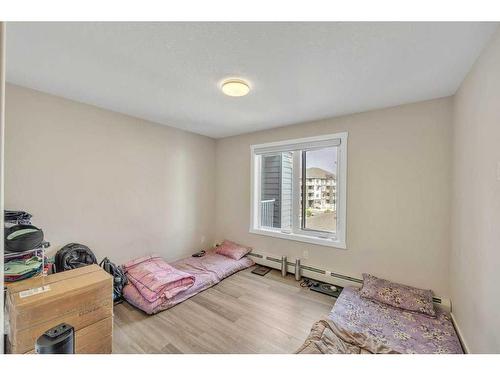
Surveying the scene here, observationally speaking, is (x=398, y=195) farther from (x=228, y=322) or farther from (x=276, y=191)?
(x=228, y=322)

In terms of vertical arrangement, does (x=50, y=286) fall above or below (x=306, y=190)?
below

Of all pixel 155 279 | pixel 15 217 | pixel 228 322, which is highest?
pixel 15 217

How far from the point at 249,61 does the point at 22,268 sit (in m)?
2.45

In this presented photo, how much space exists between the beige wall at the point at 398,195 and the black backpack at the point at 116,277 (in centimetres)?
246

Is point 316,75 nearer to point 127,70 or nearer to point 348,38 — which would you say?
point 348,38

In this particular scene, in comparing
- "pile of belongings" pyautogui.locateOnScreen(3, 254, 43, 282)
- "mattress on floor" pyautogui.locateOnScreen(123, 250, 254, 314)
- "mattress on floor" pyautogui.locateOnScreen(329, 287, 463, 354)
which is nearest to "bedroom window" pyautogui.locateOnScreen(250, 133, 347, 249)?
"mattress on floor" pyautogui.locateOnScreen(123, 250, 254, 314)

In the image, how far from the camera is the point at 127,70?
1721 millimetres

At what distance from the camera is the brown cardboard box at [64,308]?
132 centimetres

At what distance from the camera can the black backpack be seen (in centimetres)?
240

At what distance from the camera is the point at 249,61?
157 cm

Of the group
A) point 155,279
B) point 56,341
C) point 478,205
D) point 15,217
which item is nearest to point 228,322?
point 155,279
